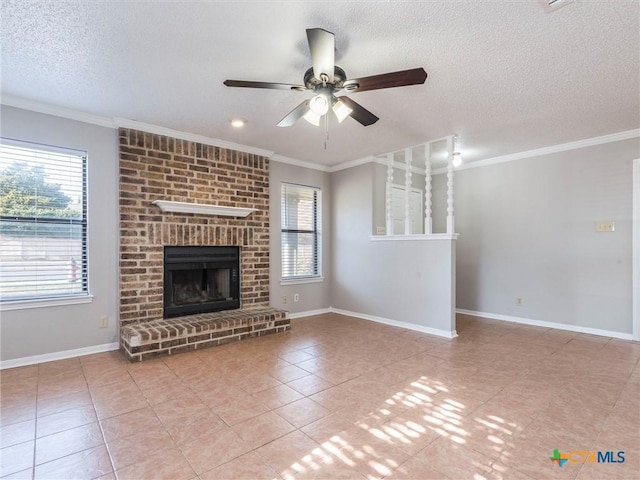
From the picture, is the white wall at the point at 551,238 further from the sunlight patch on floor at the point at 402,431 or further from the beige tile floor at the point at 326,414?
the sunlight patch on floor at the point at 402,431

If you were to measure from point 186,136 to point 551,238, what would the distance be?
5.07m

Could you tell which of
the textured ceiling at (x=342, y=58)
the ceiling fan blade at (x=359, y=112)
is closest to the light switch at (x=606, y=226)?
the textured ceiling at (x=342, y=58)

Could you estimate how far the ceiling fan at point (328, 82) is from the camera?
1.95 metres

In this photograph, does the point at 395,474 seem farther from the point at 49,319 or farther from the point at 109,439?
the point at 49,319

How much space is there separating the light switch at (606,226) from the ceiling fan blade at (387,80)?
367 centimetres

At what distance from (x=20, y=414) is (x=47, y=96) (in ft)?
8.81

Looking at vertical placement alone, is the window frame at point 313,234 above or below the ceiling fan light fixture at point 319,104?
below

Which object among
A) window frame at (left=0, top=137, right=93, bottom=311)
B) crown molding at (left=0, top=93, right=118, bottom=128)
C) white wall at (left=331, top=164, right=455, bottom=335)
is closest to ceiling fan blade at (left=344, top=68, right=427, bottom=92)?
white wall at (left=331, top=164, right=455, bottom=335)

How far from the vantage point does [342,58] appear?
2438mm

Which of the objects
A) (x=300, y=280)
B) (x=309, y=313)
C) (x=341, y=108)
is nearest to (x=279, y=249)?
(x=300, y=280)

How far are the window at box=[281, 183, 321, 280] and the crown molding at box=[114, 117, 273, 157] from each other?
78 centimetres

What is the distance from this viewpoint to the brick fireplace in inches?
147

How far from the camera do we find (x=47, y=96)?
3070 mm

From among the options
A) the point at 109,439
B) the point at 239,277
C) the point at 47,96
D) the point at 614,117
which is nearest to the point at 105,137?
the point at 47,96
